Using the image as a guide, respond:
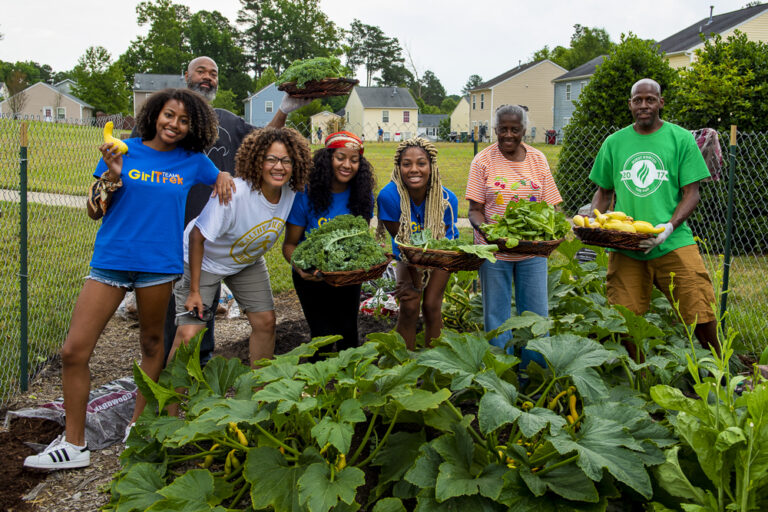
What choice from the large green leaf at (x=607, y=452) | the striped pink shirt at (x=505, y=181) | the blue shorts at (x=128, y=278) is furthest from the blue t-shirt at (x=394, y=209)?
the large green leaf at (x=607, y=452)

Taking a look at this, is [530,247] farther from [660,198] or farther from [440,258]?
[660,198]

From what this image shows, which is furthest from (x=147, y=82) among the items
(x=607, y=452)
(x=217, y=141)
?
(x=607, y=452)

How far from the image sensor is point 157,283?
130 inches

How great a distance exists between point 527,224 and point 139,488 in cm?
240

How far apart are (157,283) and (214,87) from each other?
1.90 metres

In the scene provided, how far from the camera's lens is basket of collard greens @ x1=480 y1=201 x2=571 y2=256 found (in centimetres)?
342

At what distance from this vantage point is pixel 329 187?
12.6 ft

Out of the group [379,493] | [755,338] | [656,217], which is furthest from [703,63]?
[379,493]

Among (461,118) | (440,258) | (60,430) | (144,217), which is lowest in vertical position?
(60,430)

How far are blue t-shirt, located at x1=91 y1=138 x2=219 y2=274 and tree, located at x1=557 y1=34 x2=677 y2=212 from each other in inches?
290

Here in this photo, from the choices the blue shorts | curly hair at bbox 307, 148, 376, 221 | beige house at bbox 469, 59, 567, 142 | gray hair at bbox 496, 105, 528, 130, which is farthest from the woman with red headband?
beige house at bbox 469, 59, 567, 142

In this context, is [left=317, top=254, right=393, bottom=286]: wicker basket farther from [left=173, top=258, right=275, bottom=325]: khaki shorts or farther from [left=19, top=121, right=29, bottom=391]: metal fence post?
[left=19, top=121, right=29, bottom=391]: metal fence post

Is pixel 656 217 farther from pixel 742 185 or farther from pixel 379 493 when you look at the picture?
pixel 742 185

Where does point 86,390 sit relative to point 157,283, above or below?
below
